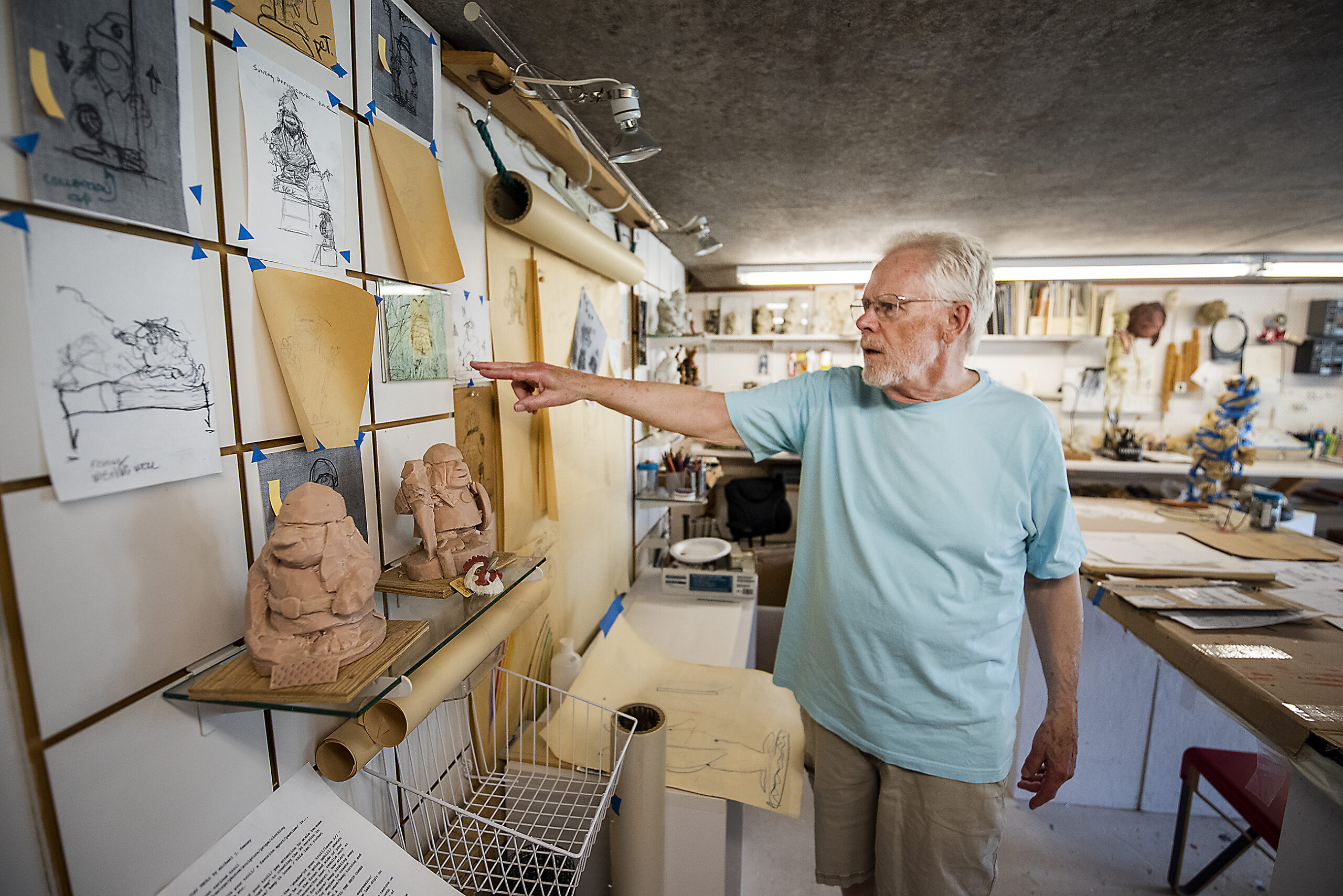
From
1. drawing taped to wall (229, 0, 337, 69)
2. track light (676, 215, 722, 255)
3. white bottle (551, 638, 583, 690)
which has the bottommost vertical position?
white bottle (551, 638, 583, 690)

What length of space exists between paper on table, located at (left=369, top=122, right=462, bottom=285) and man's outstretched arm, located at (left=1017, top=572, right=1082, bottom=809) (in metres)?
1.37

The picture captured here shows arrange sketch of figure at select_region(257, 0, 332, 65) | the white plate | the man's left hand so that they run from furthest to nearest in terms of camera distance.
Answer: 1. the white plate
2. the man's left hand
3. sketch of figure at select_region(257, 0, 332, 65)

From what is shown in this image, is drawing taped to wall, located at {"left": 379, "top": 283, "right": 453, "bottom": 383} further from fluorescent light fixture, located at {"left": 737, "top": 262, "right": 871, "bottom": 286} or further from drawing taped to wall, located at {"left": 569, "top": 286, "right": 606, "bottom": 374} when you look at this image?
fluorescent light fixture, located at {"left": 737, "top": 262, "right": 871, "bottom": 286}

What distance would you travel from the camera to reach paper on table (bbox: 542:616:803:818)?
128 centimetres

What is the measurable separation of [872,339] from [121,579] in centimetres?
117

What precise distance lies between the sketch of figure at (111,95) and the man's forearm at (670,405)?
67 centimetres

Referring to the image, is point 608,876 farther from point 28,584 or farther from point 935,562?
point 28,584

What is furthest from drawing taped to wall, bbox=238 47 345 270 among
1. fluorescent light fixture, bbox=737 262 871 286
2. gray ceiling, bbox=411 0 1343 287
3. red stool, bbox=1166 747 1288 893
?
fluorescent light fixture, bbox=737 262 871 286

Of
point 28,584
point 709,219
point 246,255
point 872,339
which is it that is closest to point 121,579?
point 28,584

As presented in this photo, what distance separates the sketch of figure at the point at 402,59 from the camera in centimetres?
90

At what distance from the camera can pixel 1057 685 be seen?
1189 millimetres

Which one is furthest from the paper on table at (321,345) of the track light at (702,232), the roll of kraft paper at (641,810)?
the track light at (702,232)

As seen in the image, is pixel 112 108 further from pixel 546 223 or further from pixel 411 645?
pixel 546 223

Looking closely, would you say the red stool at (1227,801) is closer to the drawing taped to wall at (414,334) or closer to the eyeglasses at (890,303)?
the eyeglasses at (890,303)
